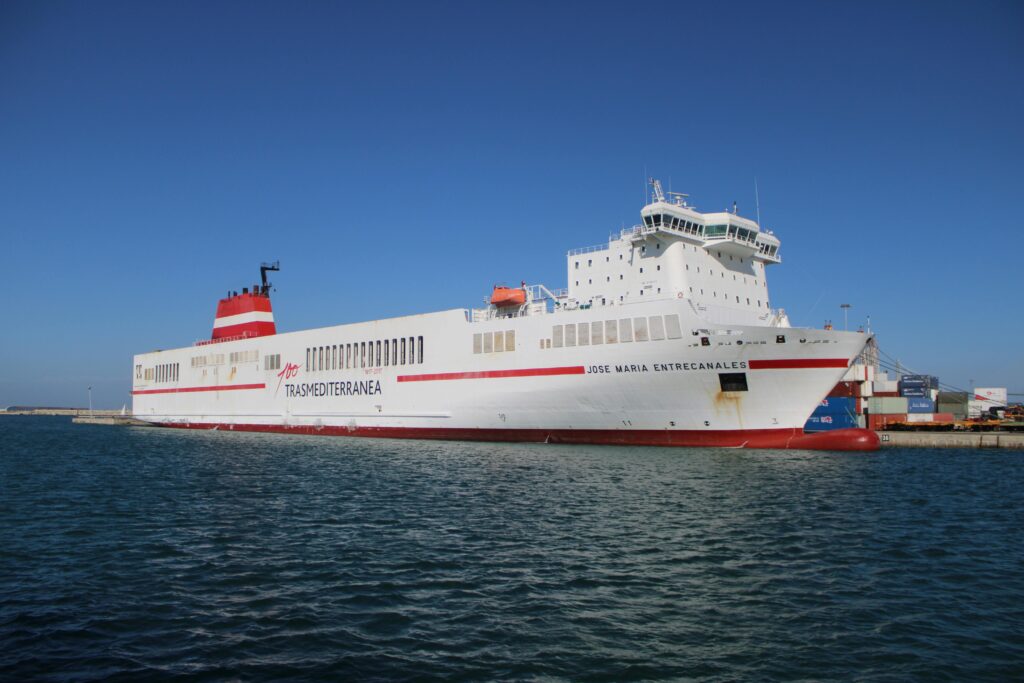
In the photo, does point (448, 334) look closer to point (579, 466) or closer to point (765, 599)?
point (579, 466)

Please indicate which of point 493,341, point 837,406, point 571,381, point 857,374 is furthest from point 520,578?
point 857,374

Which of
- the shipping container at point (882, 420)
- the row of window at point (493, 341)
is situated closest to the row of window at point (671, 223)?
the row of window at point (493, 341)

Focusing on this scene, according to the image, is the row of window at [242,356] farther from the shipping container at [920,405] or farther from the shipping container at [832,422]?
the shipping container at [920,405]

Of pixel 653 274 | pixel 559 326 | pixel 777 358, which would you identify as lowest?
pixel 777 358

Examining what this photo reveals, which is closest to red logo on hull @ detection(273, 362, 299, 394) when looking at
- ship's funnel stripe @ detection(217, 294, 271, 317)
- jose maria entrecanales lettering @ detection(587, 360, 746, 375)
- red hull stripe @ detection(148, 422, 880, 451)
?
ship's funnel stripe @ detection(217, 294, 271, 317)

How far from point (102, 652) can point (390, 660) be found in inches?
125

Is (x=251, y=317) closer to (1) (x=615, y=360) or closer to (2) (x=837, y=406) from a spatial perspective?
(1) (x=615, y=360)

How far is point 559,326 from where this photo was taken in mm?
30125

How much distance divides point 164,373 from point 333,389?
25007mm

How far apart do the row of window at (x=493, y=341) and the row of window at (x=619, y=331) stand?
6.47ft

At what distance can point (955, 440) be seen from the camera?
34.5 m

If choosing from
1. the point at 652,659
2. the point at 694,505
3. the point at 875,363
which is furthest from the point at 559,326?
the point at 875,363

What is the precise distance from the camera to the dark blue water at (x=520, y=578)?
23.8 ft

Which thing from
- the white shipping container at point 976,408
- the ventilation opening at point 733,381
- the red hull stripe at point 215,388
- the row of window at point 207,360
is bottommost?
the white shipping container at point 976,408
